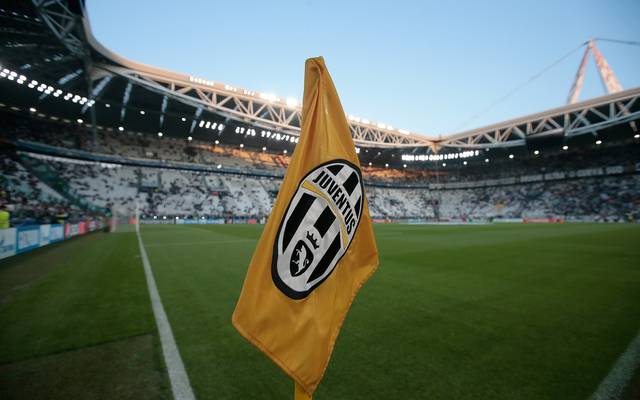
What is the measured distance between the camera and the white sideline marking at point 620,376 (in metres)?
2.21

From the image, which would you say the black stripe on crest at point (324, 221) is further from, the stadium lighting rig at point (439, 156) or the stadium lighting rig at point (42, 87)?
the stadium lighting rig at point (439, 156)

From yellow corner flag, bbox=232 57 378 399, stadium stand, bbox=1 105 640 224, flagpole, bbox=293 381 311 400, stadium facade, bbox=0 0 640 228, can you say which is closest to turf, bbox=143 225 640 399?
flagpole, bbox=293 381 311 400

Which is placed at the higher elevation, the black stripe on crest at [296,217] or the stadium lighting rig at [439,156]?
the stadium lighting rig at [439,156]

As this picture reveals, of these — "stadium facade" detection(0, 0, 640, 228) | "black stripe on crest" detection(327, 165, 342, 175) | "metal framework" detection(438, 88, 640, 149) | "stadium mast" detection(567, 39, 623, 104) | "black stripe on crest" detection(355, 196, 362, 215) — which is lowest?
"black stripe on crest" detection(355, 196, 362, 215)

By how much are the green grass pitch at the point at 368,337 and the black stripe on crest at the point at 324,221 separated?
1582 millimetres

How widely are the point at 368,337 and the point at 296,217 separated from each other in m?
2.55

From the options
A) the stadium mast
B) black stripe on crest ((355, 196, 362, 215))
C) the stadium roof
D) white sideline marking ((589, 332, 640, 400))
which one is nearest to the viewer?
black stripe on crest ((355, 196, 362, 215))

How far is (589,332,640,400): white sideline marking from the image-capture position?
2.21m

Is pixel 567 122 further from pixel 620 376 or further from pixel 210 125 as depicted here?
pixel 210 125

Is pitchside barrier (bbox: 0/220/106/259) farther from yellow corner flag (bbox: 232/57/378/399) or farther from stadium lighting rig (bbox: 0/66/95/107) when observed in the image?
stadium lighting rig (bbox: 0/66/95/107)

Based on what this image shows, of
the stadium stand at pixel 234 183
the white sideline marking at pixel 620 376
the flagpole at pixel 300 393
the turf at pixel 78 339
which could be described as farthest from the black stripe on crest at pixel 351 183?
the stadium stand at pixel 234 183

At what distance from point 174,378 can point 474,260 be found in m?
8.90

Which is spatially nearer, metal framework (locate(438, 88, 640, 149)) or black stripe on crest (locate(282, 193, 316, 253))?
black stripe on crest (locate(282, 193, 316, 253))

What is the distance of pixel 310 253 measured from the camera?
1577mm
